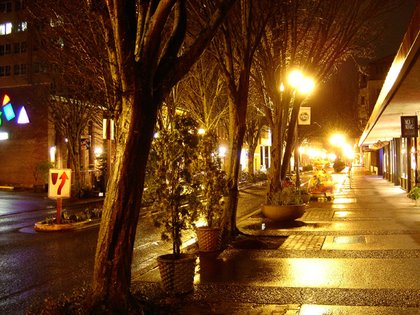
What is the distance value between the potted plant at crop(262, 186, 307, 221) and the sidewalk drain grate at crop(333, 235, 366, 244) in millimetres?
2828

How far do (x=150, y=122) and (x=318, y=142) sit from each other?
8910cm

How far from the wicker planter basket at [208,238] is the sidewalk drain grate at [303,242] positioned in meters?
1.47

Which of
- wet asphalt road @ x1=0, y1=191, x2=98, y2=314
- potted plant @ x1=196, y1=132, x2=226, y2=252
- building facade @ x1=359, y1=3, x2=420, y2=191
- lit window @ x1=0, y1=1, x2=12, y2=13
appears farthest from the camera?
lit window @ x1=0, y1=1, x2=12, y2=13

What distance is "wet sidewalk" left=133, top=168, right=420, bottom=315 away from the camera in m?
6.50

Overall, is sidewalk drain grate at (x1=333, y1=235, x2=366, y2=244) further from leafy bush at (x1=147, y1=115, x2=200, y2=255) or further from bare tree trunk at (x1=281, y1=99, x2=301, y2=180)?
bare tree trunk at (x1=281, y1=99, x2=301, y2=180)

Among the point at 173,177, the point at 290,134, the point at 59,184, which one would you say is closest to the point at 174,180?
the point at 173,177

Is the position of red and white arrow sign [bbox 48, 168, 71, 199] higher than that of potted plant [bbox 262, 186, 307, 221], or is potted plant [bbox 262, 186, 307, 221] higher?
red and white arrow sign [bbox 48, 168, 71, 199]

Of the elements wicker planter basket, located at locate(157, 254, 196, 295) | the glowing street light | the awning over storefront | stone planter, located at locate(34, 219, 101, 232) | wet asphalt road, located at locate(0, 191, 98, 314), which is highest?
the glowing street light

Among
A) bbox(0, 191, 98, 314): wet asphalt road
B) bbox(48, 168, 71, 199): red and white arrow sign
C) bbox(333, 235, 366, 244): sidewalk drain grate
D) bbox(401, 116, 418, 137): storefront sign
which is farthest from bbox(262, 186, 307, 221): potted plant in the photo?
bbox(401, 116, 418, 137): storefront sign

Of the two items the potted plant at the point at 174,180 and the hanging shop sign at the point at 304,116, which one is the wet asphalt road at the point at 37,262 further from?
the hanging shop sign at the point at 304,116

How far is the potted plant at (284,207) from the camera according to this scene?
14.8m

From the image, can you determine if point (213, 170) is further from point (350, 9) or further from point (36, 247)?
point (350, 9)

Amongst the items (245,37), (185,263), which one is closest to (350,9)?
(245,37)

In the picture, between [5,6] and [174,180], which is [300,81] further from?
[5,6]
